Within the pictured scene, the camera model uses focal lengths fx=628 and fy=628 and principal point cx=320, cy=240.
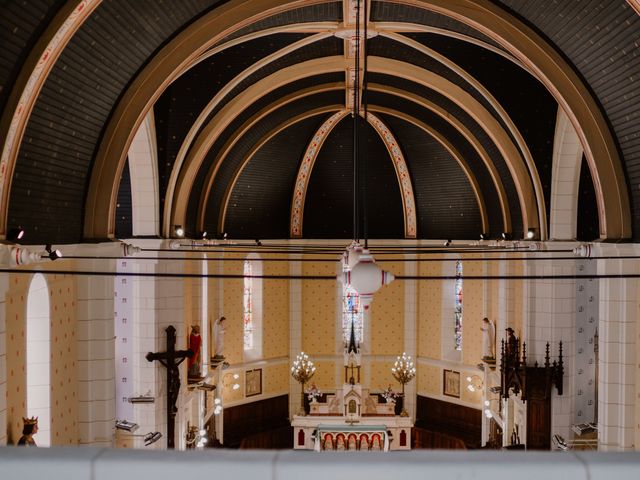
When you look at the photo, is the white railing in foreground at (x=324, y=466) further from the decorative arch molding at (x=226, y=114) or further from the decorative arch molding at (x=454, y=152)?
the decorative arch molding at (x=454, y=152)

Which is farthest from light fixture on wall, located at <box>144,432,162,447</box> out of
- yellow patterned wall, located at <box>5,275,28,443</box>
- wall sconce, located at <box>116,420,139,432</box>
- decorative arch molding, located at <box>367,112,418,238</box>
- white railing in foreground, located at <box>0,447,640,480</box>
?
decorative arch molding, located at <box>367,112,418,238</box>

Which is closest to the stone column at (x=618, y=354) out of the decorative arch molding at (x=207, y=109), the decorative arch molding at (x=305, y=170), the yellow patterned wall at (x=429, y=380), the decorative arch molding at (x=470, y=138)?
the decorative arch molding at (x=470, y=138)

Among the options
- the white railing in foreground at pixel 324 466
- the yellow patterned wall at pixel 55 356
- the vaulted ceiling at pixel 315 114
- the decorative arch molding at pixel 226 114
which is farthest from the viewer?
the decorative arch molding at pixel 226 114

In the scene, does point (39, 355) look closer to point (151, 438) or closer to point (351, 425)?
point (151, 438)

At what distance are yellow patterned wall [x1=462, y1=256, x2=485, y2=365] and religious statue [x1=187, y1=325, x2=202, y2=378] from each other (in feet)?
35.5

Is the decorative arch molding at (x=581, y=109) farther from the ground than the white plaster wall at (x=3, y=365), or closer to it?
farther from the ground

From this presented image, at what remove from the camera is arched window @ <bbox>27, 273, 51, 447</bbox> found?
948cm

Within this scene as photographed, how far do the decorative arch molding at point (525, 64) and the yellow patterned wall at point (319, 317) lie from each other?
15322 mm

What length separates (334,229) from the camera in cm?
2592

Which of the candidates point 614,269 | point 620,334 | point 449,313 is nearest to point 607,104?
point 614,269

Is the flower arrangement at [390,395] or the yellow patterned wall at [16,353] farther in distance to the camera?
the flower arrangement at [390,395]

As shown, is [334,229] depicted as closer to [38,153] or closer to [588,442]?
[588,442]

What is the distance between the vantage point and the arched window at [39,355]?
9.48 metres

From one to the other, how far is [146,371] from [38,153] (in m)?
7.42
